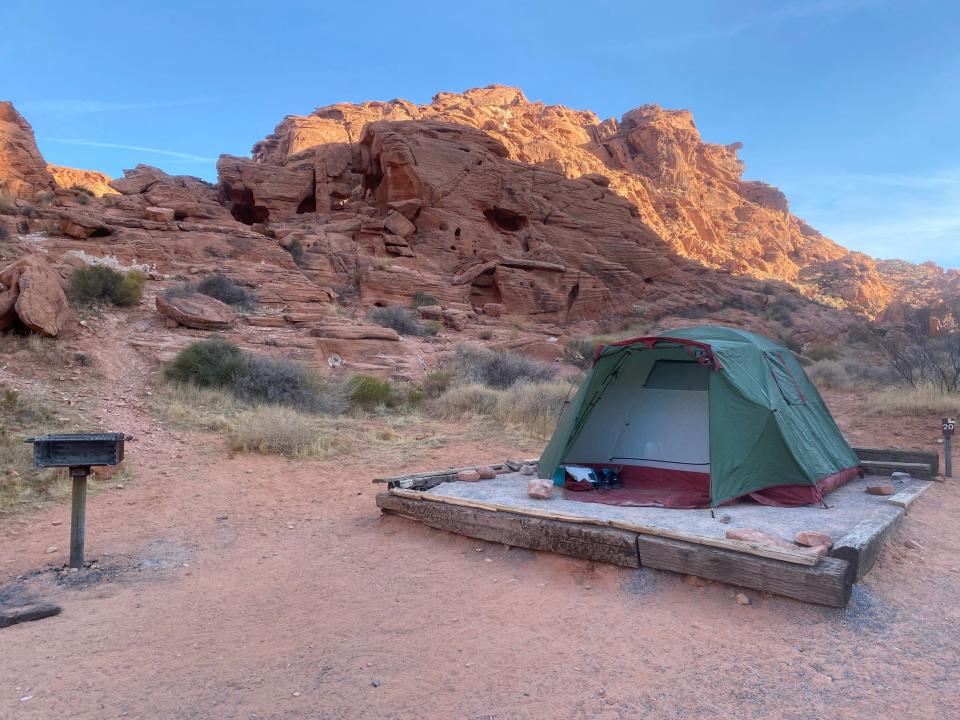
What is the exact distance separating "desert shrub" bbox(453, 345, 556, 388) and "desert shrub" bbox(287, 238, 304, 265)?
12.3m

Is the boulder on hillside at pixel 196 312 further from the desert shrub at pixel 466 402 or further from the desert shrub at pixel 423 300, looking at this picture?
the desert shrub at pixel 423 300

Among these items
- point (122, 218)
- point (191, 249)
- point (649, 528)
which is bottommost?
point (649, 528)

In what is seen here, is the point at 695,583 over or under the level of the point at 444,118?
under

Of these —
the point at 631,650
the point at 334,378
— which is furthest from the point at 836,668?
the point at 334,378

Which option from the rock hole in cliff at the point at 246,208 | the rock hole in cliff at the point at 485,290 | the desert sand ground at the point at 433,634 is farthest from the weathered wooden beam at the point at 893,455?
the rock hole in cliff at the point at 246,208

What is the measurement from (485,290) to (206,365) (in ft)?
62.8

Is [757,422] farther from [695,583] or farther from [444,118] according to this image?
[444,118]

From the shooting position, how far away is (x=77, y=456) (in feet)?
16.8

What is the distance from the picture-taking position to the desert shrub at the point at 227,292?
62.2ft

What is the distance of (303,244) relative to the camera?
29.0 meters

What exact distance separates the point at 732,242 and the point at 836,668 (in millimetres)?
67314

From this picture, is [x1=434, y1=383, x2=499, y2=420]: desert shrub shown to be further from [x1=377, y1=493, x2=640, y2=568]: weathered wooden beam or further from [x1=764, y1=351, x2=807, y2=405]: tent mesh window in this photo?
[x1=764, y1=351, x2=807, y2=405]: tent mesh window

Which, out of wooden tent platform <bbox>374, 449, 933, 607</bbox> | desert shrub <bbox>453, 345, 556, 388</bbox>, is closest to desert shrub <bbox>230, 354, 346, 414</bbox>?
desert shrub <bbox>453, 345, 556, 388</bbox>

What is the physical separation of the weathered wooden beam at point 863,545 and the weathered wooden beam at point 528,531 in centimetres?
140
